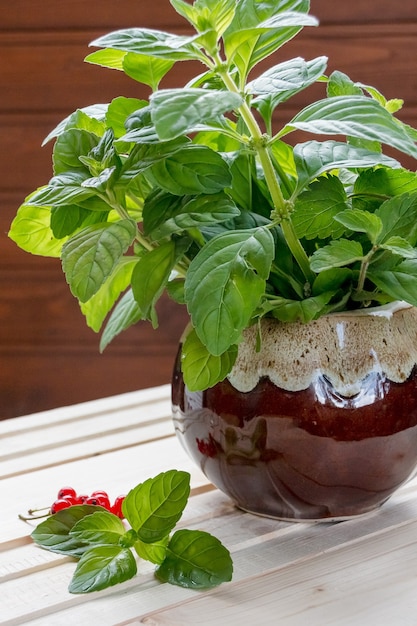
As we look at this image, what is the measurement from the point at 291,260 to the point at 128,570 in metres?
0.26

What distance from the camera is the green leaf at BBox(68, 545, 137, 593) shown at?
603mm

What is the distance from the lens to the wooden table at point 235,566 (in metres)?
0.58

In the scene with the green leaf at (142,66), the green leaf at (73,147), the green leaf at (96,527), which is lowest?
the green leaf at (96,527)

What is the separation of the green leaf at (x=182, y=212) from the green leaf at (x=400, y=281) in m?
0.12

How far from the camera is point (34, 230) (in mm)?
726

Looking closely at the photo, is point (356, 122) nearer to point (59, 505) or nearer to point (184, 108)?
point (184, 108)

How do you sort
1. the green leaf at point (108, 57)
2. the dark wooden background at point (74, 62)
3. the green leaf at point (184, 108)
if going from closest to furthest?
the green leaf at point (184, 108) < the green leaf at point (108, 57) < the dark wooden background at point (74, 62)

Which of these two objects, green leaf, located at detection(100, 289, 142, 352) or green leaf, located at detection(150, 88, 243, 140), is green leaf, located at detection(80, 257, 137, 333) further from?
green leaf, located at detection(150, 88, 243, 140)

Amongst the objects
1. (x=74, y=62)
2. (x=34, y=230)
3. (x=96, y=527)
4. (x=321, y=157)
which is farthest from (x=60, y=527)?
(x=74, y=62)

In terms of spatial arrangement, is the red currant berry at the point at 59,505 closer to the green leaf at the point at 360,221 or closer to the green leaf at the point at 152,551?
the green leaf at the point at 152,551

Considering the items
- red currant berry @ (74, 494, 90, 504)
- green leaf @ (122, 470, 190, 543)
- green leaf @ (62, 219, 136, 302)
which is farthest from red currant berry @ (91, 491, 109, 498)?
green leaf @ (62, 219, 136, 302)

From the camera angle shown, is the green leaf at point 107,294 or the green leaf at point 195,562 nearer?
the green leaf at point 195,562

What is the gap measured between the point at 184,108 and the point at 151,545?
0.32 metres

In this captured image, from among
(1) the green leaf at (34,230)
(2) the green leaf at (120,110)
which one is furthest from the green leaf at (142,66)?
(1) the green leaf at (34,230)
